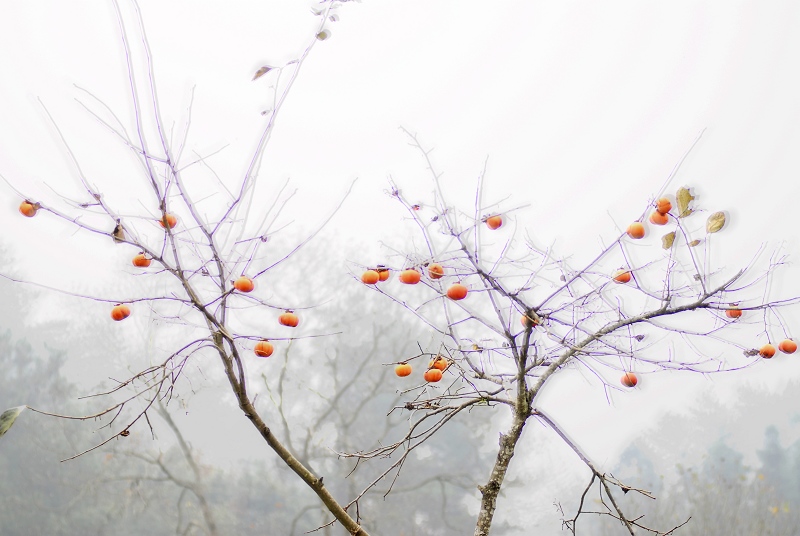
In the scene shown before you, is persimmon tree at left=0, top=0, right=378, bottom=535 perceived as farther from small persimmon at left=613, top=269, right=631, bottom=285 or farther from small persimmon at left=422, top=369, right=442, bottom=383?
small persimmon at left=613, top=269, right=631, bottom=285

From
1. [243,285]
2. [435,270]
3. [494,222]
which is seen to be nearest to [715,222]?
[494,222]

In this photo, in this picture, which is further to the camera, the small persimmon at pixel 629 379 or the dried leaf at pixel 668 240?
the small persimmon at pixel 629 379

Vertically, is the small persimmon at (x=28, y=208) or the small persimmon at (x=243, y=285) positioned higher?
the small persimmon at (x=28, y=208)

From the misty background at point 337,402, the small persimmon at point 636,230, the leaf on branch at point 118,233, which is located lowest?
the leaf on branch at point 118,233

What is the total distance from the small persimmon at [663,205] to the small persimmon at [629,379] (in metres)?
0.42

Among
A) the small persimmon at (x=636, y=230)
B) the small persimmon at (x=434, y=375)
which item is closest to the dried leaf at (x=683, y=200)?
the small persimmon at (x=636, y=230)

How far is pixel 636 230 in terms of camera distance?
1.47 meters

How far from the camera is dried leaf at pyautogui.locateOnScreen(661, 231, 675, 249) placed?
55.6 inches

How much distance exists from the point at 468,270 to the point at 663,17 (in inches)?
6427

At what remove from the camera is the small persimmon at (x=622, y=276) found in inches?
57.8

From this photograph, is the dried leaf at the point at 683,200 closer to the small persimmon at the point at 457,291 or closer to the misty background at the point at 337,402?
the misty background at the point at 337,402

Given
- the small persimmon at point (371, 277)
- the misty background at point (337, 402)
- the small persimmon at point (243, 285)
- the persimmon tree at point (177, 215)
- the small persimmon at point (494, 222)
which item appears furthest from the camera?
the misty background at point (337, 402)

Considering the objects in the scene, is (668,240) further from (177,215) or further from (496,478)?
(177,215)

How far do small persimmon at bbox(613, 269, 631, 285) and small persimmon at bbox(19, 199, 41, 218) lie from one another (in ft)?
4.29
